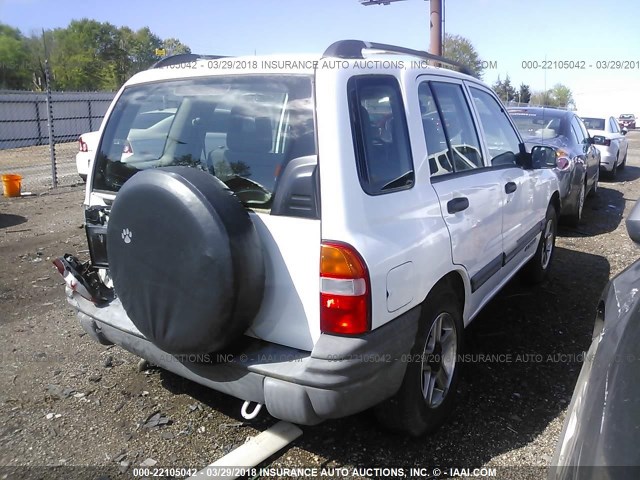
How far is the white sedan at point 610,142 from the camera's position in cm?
1281

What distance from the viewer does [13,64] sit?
61.0 metres

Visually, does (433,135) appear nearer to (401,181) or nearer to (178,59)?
(401,181)

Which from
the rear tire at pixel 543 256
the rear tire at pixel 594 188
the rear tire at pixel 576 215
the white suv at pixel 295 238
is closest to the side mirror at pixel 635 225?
the white suv at pixel 295 238

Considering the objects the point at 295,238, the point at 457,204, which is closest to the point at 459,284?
the point at 457,204

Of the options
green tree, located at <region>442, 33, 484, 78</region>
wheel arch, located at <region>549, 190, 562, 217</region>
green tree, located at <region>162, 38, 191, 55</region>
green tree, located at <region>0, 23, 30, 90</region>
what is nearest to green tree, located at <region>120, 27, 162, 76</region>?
green tree, located at <region>0, 23, 30, 90</region>

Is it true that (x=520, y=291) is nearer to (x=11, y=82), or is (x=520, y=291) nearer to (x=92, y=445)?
(x=92, y=445)

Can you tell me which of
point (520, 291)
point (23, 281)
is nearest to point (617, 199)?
point (520, 291)

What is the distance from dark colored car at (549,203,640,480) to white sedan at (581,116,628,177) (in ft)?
36.4

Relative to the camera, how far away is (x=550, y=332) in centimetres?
430

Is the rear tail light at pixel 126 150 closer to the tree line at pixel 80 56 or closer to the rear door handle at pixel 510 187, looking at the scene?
the rear door handle at pixel 510 187

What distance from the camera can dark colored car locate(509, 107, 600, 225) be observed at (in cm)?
716

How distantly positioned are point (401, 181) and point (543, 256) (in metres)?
3.36

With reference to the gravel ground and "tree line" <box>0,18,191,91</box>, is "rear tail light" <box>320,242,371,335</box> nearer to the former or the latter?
the gravel ground

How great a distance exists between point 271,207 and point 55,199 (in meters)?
8.87
